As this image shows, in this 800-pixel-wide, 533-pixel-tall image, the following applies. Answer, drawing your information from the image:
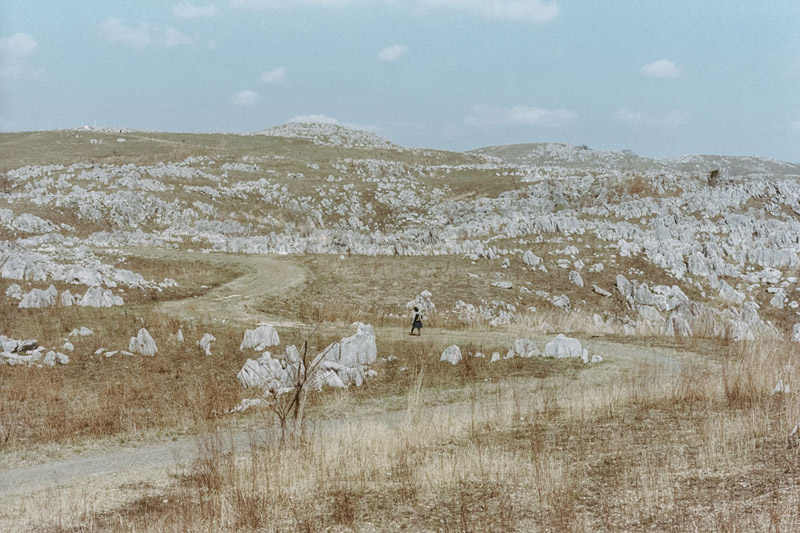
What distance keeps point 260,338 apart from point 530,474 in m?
12.7

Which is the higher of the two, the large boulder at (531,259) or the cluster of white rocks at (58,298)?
the large boulder at (531,259)

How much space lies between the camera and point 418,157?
97.1m

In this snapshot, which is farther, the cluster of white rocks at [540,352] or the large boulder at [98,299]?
the large boulder at [98,299]

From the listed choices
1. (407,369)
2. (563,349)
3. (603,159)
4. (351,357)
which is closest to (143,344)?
(351,357)

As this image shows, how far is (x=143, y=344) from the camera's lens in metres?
18.2

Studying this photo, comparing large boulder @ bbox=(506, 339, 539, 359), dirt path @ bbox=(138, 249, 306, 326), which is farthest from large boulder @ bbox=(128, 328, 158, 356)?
large boulder @ bbox=(506, 339, 539, 359)

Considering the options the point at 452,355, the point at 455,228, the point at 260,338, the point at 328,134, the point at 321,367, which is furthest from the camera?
the point at 328,134

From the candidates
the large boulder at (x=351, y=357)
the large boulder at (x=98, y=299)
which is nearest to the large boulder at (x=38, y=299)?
the large boulder at (x=98, y=299)

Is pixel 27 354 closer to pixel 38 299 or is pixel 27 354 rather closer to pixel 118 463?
pixel 38 299

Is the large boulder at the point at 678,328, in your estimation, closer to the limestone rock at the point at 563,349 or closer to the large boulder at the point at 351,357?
the limestone rock at the point at 563,349

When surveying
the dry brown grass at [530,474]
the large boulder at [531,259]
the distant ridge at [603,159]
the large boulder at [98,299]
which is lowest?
the dry brown grass at [530,474]

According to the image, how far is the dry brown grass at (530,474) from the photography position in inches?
273

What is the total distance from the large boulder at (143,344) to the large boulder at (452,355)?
9.73 m

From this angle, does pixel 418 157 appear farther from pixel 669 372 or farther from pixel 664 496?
pixel 664 496
